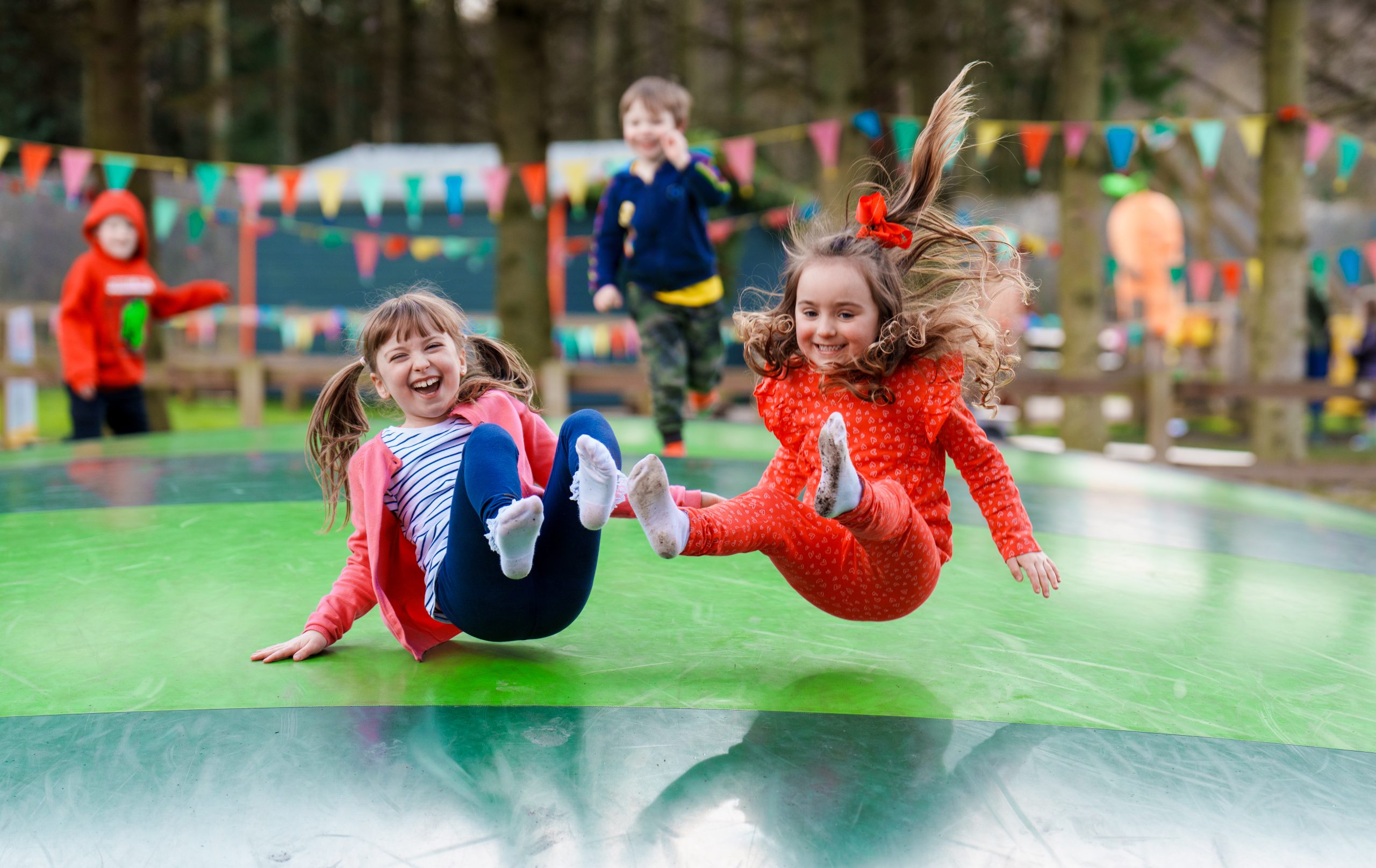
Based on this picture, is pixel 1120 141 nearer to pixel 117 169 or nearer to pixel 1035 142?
pixel 1035 142

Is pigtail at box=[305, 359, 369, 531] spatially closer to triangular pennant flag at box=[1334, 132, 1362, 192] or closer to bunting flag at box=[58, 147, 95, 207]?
bunting flag at box=[58, 147, 95, 207]

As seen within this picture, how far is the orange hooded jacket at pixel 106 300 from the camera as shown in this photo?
5.21 metres

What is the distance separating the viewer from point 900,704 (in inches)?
71.9

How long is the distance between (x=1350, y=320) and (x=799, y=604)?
1460 cm

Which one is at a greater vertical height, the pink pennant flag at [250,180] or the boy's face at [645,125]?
the pink pennant flag at [250,180]

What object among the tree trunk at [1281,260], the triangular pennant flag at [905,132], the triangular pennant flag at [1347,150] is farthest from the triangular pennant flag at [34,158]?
the triangular pennant flag at [1347,150]

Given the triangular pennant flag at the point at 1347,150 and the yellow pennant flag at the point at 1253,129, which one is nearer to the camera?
the triangular pennant flag at the point at 1347,150

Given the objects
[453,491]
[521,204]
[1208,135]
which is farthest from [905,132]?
[453,491]

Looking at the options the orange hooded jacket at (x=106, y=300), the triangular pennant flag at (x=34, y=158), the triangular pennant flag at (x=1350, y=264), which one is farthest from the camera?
the triangular pennant flag at (x=1350, y=264)

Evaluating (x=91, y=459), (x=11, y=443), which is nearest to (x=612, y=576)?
(x=91, y=459)

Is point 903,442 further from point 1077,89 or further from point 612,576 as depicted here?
point 1077,89

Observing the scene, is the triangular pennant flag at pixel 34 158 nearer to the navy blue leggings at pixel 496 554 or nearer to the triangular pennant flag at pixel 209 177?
the triangular pennant flag at pixel 209 177

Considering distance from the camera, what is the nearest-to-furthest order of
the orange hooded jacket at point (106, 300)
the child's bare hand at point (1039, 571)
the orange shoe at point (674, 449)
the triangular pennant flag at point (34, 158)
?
the child's bare hand at point (1039, 571) → the orange shoe at point (674, 449) → the orange hooded jacket at point (106, 300) → the triangular pennant flag at point (34, 158)

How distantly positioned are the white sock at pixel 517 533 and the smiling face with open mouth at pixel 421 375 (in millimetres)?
457
